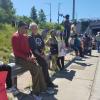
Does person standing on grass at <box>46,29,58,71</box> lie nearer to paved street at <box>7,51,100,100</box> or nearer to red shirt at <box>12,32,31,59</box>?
paved street at <box>7,51,100,100</box>

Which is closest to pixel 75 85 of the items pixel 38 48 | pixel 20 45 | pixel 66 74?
pixel 38 48

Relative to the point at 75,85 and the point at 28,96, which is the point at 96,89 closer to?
the point at 75,85

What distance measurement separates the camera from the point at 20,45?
334 inches

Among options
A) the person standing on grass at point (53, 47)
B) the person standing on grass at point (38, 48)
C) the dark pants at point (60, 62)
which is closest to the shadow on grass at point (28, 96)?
the person standing on grass at point (38, 48)

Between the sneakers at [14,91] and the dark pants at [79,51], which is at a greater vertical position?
the dark pants at [79,51]

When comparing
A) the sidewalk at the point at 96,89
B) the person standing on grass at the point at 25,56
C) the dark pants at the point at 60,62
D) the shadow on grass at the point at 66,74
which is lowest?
the sidewalk at the point at 96,89

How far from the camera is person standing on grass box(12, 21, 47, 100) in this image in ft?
27.8

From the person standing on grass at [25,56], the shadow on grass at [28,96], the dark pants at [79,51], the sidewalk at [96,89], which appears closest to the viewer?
the shadow on grass at [28,96]

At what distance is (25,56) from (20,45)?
32cm

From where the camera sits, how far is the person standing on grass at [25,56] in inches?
334

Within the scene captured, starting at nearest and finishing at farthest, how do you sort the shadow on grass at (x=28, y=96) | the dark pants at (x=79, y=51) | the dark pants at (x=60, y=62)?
the shadow on grass at (x=28, y=96) < the dark pants at (x=60, y=62) < the dark pants at (x=79, y=51)

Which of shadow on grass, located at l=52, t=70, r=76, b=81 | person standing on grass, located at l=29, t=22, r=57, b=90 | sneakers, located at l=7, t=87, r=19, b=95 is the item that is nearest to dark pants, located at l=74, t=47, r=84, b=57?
shadow on grass, located at l=52, t=70, r=76, b=81

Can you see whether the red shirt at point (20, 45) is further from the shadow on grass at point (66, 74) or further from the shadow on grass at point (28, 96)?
the shadow on grass at point (66, 74)

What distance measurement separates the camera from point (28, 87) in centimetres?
922
